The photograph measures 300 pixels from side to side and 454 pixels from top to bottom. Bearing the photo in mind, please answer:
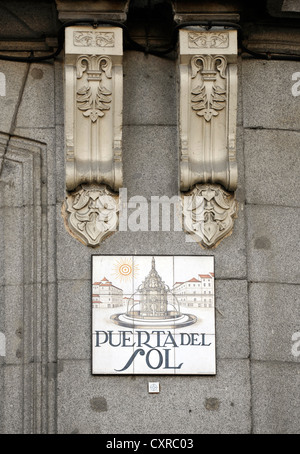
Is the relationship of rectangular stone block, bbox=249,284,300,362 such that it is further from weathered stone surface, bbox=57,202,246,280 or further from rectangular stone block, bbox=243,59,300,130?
rectangular stone block, bbox=243,59,300,130

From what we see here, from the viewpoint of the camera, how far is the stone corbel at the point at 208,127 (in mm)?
12586

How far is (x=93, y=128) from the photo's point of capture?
12.6 meters

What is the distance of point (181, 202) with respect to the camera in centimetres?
1266

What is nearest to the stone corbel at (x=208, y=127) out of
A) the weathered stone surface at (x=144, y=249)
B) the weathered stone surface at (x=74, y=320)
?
the weathered stone surface at (x=144, y=249)

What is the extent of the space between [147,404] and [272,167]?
3055mm

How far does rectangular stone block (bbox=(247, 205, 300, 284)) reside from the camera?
1268cm

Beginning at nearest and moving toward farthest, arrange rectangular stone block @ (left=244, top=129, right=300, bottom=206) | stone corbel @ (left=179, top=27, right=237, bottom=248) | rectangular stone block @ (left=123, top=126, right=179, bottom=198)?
stone corbel @ (left=179, top=27, right=237, bottom=248) < rectangular stone block @ (left=123, top=126, right=179, bottom=198) < rectangular stone block @ (left=244, top=129, right=300, bottom=206)

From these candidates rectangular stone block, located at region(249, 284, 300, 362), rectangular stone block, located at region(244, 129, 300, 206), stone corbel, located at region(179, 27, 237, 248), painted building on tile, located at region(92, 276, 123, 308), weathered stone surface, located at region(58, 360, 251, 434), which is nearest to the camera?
weathered stone surface, located at region(58, 360, 251, 434)

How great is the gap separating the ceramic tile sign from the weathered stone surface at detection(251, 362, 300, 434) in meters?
0.55

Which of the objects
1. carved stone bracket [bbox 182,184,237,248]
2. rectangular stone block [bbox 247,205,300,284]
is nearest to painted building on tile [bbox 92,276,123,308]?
carved stone bracket [bbox 182,184,237,248]

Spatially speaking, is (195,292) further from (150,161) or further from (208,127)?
(208,127)

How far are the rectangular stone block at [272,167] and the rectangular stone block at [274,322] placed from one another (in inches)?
40.7

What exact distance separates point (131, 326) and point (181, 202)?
149 cm

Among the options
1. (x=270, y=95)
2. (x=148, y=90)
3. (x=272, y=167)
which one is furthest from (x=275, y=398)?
(x=148, y=90)
